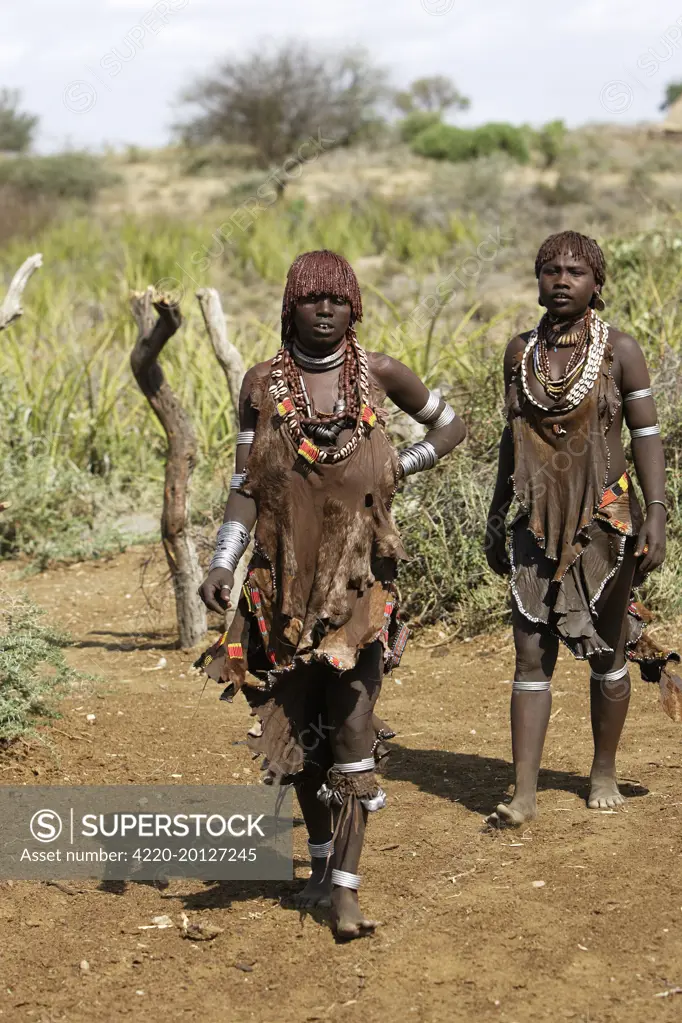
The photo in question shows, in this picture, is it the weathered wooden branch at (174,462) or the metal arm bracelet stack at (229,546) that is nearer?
the metal arm bracelet stack at (229,546)

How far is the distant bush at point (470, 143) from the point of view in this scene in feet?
92.1

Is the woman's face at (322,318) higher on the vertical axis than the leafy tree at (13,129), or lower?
lower

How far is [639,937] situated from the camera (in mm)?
3314

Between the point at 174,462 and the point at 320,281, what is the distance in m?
3.71

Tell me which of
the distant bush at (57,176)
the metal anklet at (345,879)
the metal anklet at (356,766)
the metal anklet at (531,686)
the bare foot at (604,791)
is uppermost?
the distant bush at (57,176)

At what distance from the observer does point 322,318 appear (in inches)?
131

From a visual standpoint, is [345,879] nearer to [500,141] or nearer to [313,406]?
[313,406]

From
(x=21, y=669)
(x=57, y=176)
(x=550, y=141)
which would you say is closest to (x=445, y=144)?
(x=550, y=141)

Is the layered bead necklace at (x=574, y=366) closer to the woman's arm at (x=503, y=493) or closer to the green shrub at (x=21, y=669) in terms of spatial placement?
the woman's arm at (x=503, y=493)

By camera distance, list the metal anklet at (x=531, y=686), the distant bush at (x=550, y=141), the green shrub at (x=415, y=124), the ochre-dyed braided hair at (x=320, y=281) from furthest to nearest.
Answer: the green shrub at (x=415, y=124)
the distant bush at (x=550, y=141)
the metal anklet at (x=531, y=686)
the ochre-dyed braided hair at (x=320, y=281)

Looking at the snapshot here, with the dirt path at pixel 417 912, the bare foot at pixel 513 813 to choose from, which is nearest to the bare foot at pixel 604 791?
the dirt path at pixel 417 912

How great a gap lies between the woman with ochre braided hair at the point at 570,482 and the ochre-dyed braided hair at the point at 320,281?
1.00 meters

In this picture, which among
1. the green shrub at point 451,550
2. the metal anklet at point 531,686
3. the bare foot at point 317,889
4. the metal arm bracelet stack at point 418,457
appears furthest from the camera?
the green shrub at point 451,550

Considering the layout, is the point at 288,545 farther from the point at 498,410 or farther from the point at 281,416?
the point at 498,410
